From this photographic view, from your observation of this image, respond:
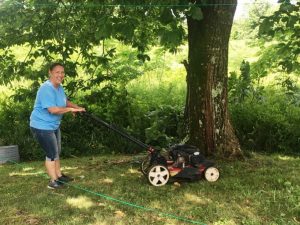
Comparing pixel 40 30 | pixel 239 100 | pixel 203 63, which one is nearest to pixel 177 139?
pixel 239 100

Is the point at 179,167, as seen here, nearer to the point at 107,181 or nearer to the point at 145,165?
the point at 145,165

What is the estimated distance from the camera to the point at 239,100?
911cm

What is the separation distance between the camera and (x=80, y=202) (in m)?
5.48

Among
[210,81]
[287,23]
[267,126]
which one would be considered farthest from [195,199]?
[267,126]

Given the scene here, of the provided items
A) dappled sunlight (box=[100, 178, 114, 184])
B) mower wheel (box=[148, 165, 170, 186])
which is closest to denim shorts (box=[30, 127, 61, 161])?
dappled sunlight (box=[100, 178, 114, 184])

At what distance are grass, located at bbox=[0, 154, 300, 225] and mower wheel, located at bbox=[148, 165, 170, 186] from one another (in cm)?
8

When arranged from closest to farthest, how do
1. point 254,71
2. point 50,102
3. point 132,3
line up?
point 50,102 < point 132,3 < point 254,71

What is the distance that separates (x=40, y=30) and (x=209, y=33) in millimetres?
2979

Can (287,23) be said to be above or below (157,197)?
above

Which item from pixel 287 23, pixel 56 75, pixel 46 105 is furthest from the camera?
pixel 287 23

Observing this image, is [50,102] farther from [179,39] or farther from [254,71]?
[254,71]

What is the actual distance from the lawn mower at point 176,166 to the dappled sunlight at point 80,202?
878 millimetres

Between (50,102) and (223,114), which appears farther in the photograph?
(223,114)

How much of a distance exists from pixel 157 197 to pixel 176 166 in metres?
0.64
